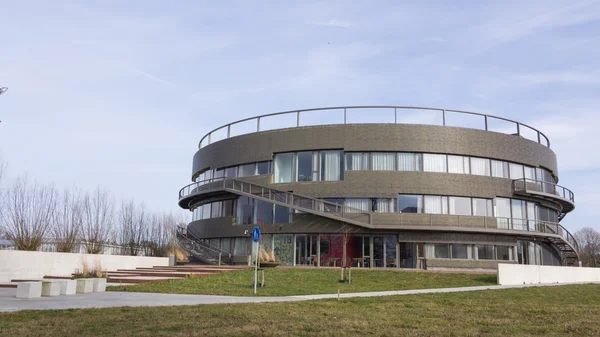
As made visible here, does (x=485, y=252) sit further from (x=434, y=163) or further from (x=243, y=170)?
(x=243, y=170)

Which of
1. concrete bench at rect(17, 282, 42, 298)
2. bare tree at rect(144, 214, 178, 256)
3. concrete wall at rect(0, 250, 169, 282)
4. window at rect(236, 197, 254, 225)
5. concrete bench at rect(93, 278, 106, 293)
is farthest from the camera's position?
bare tree at rect(144, 214, 178, 256)

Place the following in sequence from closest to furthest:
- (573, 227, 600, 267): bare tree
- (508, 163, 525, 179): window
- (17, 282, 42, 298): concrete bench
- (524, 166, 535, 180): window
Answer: (17, 282, 42, 298): concrete bench → (508, 163, 525, 179): window → (524, 166, 535, 180): window → (573, 227, 600, 267): bare tree

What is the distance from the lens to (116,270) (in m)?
30.2

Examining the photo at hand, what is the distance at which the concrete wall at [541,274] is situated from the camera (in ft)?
82.5

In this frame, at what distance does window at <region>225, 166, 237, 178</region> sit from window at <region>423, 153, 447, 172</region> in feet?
45.8

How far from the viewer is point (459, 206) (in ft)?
117

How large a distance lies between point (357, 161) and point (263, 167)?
7.03m

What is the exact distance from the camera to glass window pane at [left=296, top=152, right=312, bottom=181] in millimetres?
36844

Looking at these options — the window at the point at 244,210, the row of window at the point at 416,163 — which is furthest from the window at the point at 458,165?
the window at the point at 244,210

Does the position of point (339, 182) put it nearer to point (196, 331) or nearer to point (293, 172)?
point (293, 172)

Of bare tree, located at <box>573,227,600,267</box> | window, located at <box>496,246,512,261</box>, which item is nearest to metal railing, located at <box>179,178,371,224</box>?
window, located at <box>496,246,512,261</box>

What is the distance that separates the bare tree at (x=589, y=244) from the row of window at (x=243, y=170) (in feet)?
161

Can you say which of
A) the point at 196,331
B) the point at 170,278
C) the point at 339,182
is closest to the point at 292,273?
the point at 170,278

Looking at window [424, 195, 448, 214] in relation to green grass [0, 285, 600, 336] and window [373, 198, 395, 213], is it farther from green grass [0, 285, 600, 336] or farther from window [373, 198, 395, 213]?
green grass [0, 285, 600, 336]
